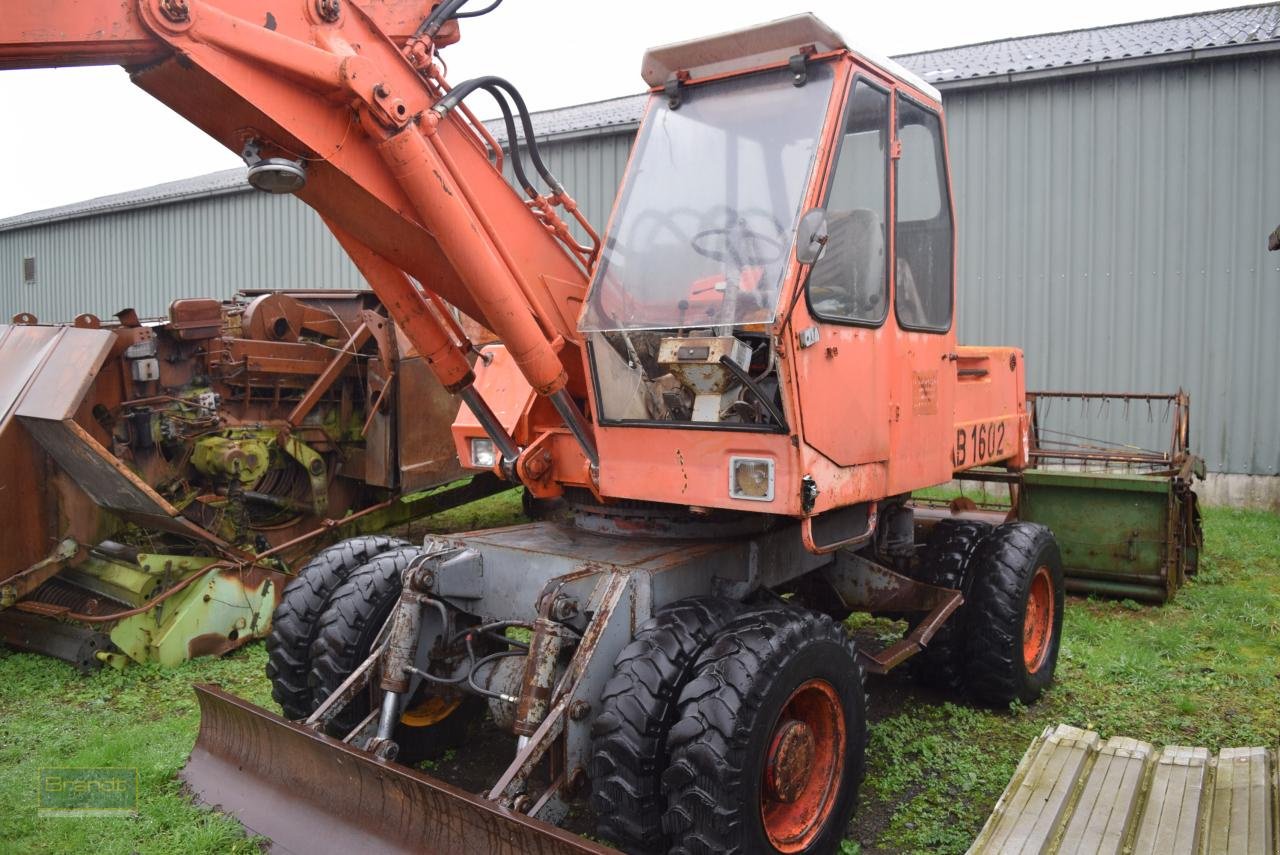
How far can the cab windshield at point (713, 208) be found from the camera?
3275 mm

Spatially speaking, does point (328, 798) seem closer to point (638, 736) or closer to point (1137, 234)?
point (638, 736)

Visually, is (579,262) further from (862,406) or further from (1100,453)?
(1100,453)

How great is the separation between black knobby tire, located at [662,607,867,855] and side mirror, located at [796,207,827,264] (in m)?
1.17

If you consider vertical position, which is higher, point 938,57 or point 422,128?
point 938,57

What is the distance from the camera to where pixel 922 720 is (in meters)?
4.66

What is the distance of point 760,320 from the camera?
3115 millimetres

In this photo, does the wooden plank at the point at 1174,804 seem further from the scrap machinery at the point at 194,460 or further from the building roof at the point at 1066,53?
the building roof at the point at 1066,53

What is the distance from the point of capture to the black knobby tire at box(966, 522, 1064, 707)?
15.0 ft

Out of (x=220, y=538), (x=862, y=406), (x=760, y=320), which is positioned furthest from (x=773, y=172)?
(x=220, y=538)

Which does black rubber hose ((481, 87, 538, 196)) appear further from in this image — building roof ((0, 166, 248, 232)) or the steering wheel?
building roof ((0, 166, 248, 232))

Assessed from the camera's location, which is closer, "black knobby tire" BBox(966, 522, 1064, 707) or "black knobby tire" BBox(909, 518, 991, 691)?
"black knobby tire" BBox(966, 522, 1064, 707)

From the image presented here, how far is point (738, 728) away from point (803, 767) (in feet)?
1.59

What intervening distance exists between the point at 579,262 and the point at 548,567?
126 centimetres

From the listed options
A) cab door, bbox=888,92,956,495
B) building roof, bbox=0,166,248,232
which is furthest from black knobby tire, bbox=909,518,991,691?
building roof, bbox=0,166,248,232
